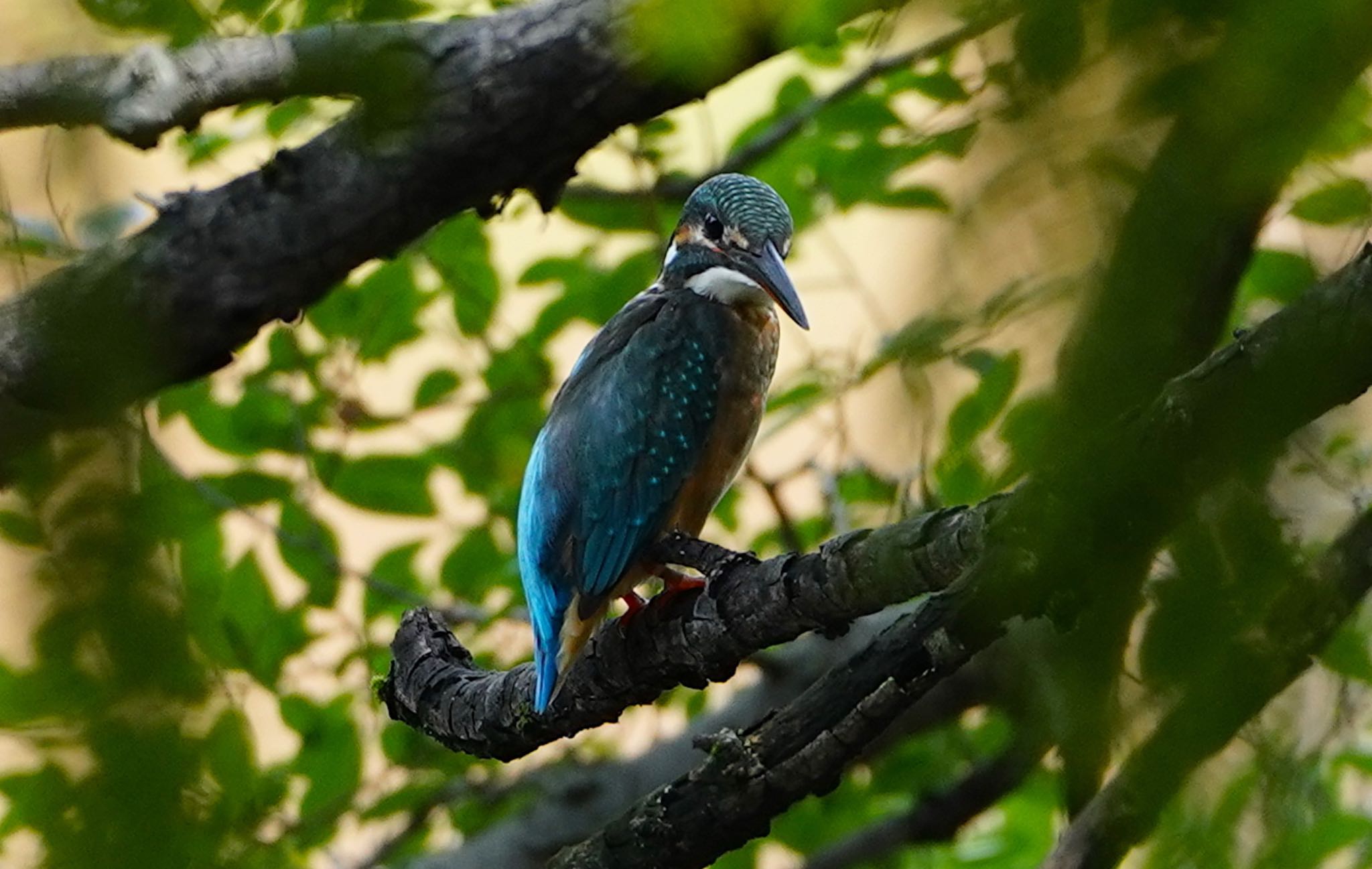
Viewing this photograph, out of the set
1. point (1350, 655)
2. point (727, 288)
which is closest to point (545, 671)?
point (727, 288)

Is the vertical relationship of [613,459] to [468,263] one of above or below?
below

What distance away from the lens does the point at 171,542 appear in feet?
1.14

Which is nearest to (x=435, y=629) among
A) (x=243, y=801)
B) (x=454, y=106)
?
(x=454, y=106)

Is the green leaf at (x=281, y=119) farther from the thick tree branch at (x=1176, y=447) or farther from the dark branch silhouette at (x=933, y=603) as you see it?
the thick tree branch at (x=1176, y=447)

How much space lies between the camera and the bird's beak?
172 cm

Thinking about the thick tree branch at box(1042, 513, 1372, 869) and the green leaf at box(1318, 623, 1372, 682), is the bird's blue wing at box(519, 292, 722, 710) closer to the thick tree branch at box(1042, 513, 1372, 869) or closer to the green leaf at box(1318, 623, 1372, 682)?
the green leaf at box(1318, 623, 1372, 682)

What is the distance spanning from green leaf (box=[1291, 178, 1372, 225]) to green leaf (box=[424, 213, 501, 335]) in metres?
2.49

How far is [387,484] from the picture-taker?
281 cm

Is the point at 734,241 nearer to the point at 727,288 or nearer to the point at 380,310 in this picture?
the point at 727,288

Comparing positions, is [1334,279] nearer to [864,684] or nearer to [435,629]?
[864,684]

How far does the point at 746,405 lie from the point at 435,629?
50cm

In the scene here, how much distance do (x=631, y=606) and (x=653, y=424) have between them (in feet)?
0.83

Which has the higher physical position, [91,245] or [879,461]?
[91,245]

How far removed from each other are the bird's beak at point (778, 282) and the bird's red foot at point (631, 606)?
1.14 feet
